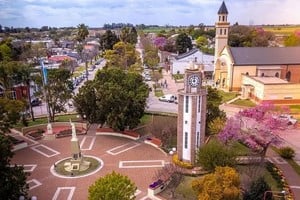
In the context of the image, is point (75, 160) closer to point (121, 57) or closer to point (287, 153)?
point (287, 153)

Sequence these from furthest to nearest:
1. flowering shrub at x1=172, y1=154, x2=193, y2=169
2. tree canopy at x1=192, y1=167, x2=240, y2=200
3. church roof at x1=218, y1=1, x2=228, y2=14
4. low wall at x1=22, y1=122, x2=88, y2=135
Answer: church roof at x1=218, y1=1, x2=228, y2=14
low wall at x1=22, y1=122, x2=88, y2=135
flowering shrub at x1=172, y1=154, x2=193, y2=169
tree canopy at x1=192, y1=167, x2=240, y2=200

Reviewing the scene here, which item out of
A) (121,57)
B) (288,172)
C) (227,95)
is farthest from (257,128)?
(121,57)

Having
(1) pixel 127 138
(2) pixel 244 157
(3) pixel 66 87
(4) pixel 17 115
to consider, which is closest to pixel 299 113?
(2) pixel 244 157

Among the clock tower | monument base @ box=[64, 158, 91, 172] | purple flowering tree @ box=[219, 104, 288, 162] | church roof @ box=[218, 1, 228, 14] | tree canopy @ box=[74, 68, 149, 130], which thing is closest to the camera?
the clock tower

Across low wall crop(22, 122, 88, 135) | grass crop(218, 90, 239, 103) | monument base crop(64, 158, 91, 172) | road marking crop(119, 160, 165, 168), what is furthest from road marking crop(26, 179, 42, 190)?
grass crop(218, 90, 239, 103)

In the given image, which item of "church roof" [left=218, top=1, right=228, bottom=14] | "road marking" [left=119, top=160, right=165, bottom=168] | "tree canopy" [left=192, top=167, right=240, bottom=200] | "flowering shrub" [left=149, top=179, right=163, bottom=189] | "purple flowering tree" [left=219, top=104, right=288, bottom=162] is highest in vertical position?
"church roof" [left=218, top=1, right=228, bottom=14]

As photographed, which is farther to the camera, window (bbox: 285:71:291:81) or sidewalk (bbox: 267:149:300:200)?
window (bbox: 285:71:291:81)

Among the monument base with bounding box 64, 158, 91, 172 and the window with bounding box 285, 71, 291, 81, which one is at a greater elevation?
the window with bounding box 285, 71, 291, 81

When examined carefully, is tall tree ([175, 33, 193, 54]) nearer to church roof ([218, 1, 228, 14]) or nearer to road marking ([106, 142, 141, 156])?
church roof ([218, 1, 228, 14])
